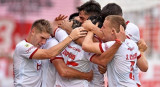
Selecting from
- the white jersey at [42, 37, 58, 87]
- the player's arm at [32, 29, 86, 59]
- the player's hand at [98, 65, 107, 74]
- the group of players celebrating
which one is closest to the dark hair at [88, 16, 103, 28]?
the group of players celebrating

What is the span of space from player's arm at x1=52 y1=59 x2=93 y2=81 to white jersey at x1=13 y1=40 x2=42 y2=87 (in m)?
0.40

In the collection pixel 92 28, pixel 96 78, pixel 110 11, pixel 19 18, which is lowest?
pixel 96 78

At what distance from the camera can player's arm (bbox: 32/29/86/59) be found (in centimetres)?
664

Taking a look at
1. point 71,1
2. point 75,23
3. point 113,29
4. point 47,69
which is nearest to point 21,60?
point 47,69

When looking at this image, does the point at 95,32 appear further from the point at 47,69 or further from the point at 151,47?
the point at 151,47

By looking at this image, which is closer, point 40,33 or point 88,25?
point 88,25

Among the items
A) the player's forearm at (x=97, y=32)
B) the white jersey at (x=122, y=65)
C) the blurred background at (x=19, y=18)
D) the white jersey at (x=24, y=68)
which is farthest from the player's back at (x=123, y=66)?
the blurred background at (x=19, y=18)

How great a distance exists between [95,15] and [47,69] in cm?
112

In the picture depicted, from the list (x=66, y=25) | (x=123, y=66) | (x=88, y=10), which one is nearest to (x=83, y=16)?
(x=88, y=10)

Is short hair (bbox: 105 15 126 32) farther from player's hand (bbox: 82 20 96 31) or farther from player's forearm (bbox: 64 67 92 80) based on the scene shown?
player's forearm (bbox: 64 67 92 80)

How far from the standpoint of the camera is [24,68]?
7.06 meters

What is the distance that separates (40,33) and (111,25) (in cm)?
117

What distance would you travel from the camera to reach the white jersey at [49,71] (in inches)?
284

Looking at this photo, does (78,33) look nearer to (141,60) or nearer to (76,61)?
(76,61)
